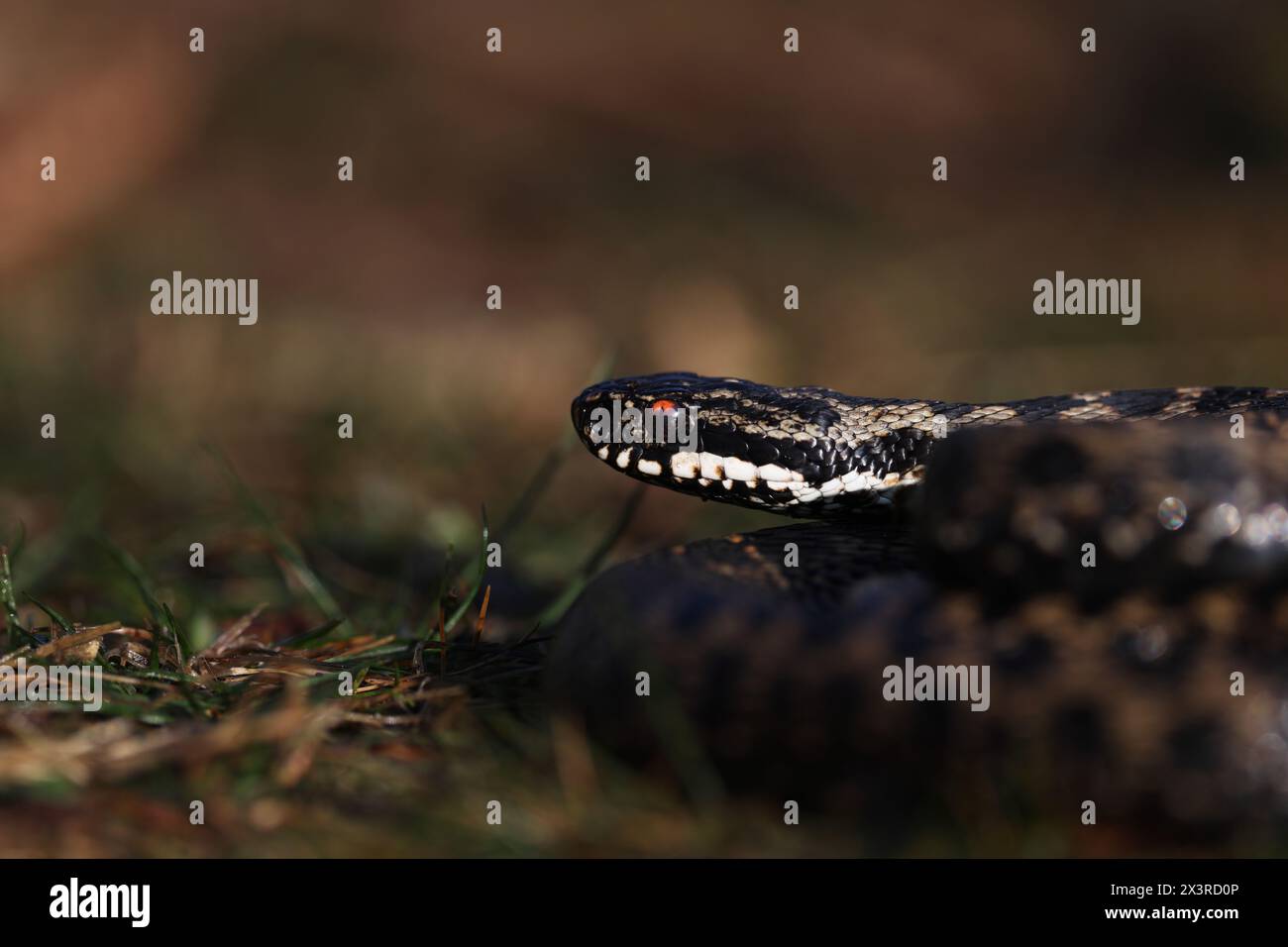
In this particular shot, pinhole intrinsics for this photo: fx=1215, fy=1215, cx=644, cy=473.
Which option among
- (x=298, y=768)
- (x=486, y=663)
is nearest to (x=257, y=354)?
(x=486, y=663)

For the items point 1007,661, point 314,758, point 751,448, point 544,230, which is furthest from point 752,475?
point 544,230

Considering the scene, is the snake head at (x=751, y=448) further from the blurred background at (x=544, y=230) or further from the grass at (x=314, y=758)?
the grass at (x=314, y=758)

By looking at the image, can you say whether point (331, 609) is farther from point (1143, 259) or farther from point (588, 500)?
point (1143, 259)

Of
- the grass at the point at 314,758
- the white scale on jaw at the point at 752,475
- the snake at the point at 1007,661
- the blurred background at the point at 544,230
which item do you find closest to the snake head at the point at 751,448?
the white scale on jaw at the point at 752,475

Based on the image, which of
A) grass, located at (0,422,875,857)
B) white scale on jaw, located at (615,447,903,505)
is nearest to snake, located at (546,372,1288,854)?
grass, located at (0,422,875,857)

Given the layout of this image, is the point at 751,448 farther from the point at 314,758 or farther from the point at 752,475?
the point at 314,758
